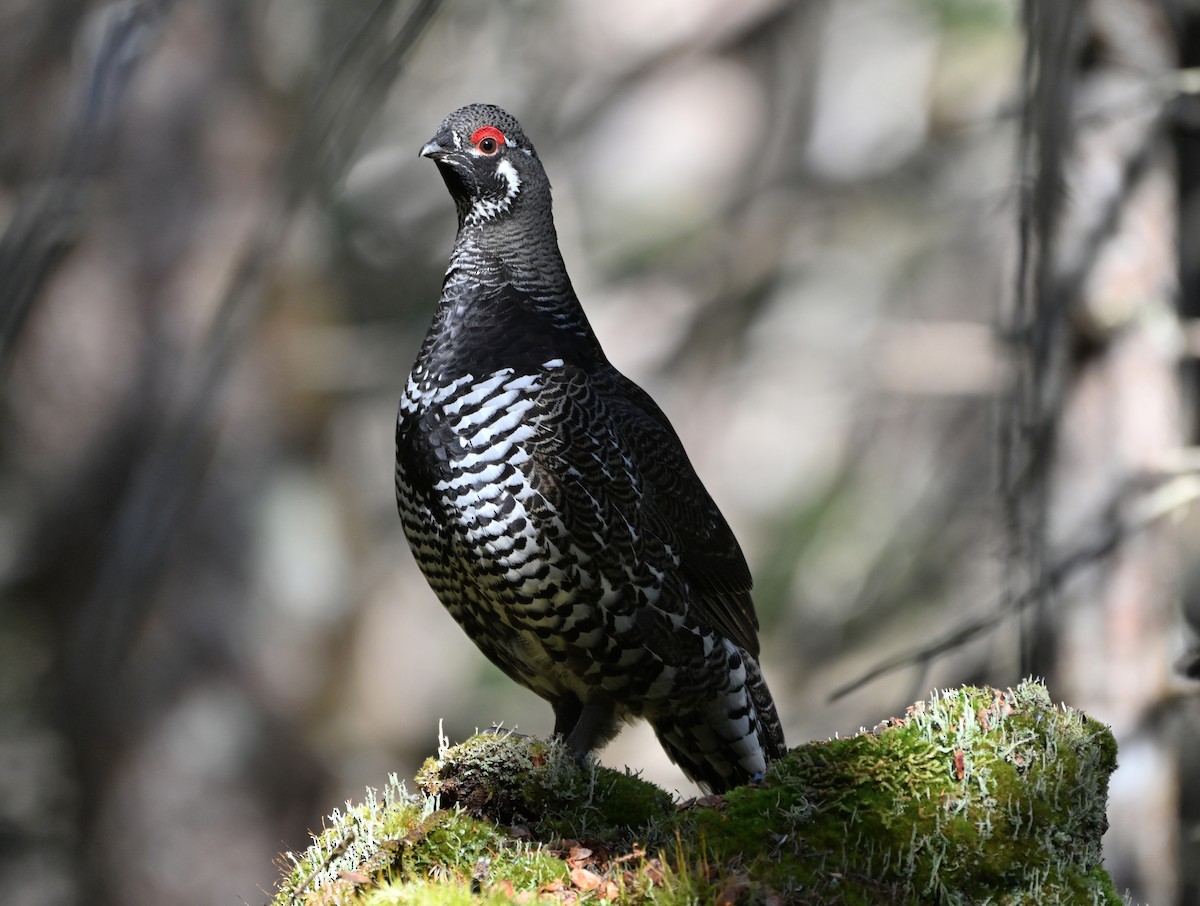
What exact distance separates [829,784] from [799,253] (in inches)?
393

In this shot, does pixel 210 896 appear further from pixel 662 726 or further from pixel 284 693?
pixel 662 726

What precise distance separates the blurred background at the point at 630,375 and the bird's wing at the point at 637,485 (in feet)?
4.94

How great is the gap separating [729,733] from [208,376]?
357 cm

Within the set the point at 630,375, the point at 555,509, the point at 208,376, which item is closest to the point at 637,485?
the point at 555,509

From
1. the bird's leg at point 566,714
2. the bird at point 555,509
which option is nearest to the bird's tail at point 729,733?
the bird at point 555,509

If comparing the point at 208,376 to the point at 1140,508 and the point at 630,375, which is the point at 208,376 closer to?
the point at 1140,508

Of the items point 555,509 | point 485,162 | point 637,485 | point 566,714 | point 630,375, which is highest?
point 630,375

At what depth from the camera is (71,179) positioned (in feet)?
4.49

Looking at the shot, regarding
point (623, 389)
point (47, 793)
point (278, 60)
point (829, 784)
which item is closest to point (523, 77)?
point (278, 60)

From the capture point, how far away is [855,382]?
11.4 meters

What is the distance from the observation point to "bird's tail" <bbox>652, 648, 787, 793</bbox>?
172 inches

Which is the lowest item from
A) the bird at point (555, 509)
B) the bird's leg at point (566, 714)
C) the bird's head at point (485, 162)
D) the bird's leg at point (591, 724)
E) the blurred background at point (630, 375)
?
the bird's leg at point (591, 724)

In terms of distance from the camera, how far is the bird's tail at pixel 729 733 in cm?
436

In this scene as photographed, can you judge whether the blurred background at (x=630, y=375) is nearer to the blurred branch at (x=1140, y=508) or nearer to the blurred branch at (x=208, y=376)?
the blurred branch at (x=1140, y=508)
